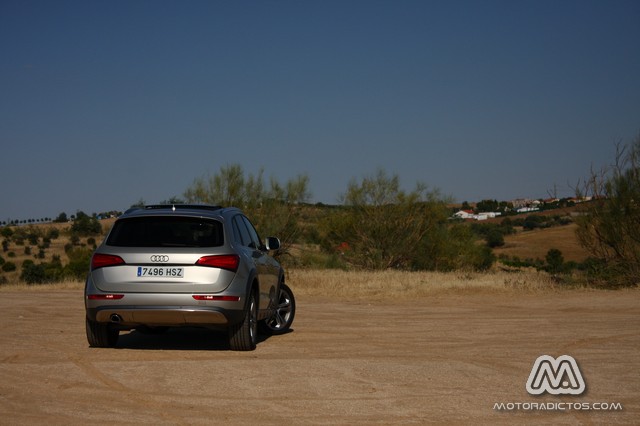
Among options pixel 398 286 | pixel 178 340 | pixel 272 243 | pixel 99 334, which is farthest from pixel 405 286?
pixel 99 334

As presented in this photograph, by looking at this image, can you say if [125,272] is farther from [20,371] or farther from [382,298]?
[382,298]

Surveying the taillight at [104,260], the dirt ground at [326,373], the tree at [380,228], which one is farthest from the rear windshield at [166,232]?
the tree at [380,228]

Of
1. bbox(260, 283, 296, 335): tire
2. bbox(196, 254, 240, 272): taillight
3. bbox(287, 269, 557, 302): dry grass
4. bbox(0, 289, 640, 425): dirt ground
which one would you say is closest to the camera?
bbox(0, 289, 640, 425): dirt ground

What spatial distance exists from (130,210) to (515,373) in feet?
17.2

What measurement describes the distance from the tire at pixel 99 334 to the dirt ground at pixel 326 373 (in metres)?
0.18

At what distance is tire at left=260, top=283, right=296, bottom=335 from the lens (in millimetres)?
13062

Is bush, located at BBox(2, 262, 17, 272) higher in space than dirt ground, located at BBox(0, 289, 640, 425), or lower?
lower

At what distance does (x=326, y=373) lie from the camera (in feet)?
29.6

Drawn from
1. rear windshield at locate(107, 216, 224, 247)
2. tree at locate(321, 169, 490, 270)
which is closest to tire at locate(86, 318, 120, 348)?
rear windshield at locate(107, 216, 224, 247)

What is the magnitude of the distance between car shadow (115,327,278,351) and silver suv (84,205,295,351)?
0.60m

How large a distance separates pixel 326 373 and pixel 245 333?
1.85 metres

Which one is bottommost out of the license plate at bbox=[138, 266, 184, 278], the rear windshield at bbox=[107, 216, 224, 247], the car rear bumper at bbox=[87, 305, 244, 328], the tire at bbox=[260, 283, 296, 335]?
the tire at bbox=[260, 283, 296, 335]

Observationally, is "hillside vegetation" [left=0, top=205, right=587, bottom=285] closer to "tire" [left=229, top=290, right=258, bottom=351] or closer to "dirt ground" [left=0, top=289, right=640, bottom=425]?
"dirt ground" [left=0, top=289, right=640, bottom=425]

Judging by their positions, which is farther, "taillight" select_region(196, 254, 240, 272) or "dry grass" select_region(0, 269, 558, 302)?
"dry grass" select_region(0, 269, 558, 302)
